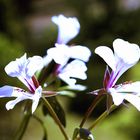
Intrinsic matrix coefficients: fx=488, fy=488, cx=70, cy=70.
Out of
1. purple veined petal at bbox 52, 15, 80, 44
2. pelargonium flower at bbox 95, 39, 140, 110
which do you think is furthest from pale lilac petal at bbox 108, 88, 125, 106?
purple veined petal at bbox 52, 15, 80, 44

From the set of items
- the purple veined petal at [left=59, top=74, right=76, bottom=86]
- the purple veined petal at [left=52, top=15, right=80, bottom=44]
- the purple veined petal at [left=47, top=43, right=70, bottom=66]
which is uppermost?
the purple veined petal at [left=52, top=15, right=80, bottom=44]

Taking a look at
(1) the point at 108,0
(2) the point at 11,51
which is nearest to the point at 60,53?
(2) the point at 11,51

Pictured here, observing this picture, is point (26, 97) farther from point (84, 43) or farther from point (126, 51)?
point (84, 43)

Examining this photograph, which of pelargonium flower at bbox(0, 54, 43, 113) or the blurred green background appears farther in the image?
the blurred green background

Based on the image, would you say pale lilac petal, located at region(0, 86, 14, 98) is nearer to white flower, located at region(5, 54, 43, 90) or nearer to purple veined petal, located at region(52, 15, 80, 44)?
white flower, located at region(5, 54, 43, 90)

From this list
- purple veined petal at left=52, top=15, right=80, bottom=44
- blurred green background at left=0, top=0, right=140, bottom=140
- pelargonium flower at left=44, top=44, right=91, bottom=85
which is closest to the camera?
pelargonium flower at left=44, top=44, right=91, bottom=85

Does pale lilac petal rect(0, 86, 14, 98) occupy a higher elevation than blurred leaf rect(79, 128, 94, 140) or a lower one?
higher

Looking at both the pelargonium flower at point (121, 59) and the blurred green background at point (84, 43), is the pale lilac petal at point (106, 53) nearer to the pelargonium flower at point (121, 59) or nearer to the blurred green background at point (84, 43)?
the pelargonium flower at point (121, 59)
